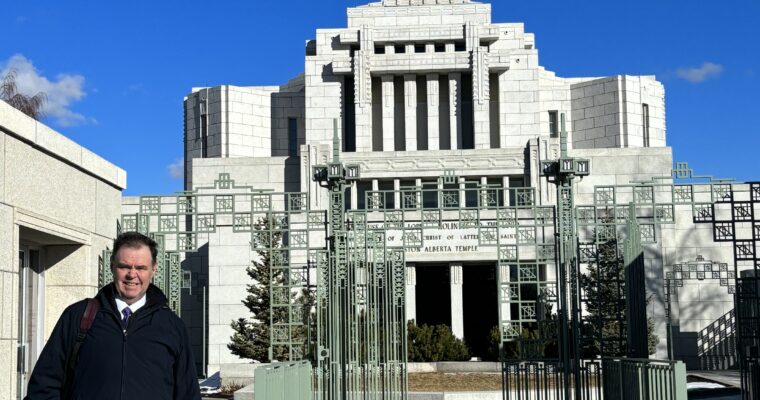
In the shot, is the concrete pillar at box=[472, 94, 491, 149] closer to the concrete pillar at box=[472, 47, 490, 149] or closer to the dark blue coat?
the concrete pillar at box=[472, 47, 490, 149]

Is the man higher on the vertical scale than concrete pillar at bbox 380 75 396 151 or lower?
Result: lower

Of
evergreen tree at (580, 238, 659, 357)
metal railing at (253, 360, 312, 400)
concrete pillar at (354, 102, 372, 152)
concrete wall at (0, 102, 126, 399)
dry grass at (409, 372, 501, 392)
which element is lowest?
dry grass at (409, 372, 501, 392)

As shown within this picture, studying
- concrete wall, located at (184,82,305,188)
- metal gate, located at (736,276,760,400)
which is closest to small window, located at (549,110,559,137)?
concrete wall, located at (184,82,305,188)

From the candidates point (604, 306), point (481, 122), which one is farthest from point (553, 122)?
point (604, 306)

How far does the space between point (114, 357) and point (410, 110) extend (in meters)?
43.1

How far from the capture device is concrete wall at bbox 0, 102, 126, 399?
31.9 ft

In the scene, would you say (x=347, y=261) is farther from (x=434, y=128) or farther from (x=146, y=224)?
(x=434, y=128)

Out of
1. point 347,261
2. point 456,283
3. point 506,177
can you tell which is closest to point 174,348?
point 347,261

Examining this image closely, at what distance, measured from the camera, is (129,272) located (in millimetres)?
5488

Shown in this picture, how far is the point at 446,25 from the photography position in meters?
47.2

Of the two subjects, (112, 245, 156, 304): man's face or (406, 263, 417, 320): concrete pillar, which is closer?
(112, 245, 156, 304): man's face

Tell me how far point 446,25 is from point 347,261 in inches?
1309

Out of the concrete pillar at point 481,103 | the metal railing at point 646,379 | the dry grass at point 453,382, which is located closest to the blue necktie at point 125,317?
the metal railing at point 646,379

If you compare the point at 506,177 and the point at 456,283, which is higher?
the point at 506,177
